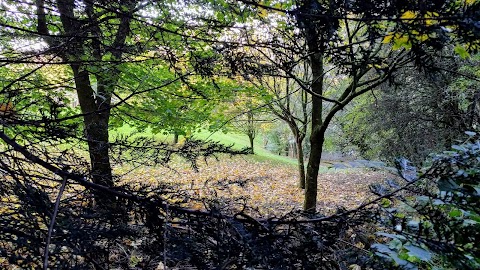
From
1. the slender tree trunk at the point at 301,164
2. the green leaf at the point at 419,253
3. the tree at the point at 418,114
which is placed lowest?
the slender tree trunk at the point at 301,164

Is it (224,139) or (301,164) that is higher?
(224,139)

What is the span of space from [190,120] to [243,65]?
2.94 meters

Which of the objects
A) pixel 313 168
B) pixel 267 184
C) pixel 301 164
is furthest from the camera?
pixel 267 184

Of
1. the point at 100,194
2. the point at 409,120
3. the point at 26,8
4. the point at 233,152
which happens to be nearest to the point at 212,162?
the point at 409,120

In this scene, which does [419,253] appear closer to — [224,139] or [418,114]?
[418,114]

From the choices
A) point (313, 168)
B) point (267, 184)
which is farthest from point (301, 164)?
point (313, 168)

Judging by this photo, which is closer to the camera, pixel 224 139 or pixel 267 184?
pixel 267 184

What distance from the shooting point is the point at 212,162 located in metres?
15.4

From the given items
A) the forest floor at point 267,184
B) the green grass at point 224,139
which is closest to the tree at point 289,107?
the forest floor at point 267,184

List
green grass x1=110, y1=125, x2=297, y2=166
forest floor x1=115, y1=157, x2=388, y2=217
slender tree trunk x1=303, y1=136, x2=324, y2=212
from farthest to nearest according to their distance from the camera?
forest floor x1=115, y1=157, x2=388, y2=217, green grass x1=110, y1=125, x2=297, y2=166, slender tree trunk x1=303, y1=136, x2=324, y2=212

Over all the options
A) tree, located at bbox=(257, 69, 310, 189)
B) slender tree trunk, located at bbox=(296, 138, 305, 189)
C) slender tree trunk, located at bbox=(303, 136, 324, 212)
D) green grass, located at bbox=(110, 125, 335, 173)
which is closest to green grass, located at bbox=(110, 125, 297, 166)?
green grass, located at bbox=(110, 125, 335, 173)

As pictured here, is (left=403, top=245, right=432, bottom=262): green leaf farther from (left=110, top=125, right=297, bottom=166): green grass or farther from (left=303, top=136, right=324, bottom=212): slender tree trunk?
(left=303, top=136, right=324, bottom=212): slender tree trunk

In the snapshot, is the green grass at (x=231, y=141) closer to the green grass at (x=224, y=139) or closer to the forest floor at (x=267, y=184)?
the green grass at (x=224, y=139)

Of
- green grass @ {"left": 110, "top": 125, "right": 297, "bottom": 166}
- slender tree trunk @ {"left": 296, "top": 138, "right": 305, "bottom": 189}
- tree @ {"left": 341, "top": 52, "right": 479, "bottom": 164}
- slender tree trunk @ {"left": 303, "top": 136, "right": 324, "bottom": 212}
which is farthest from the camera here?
slender tree trunk @ {"left": 296, "top": 138, "right": 305, "bottom": 189}
